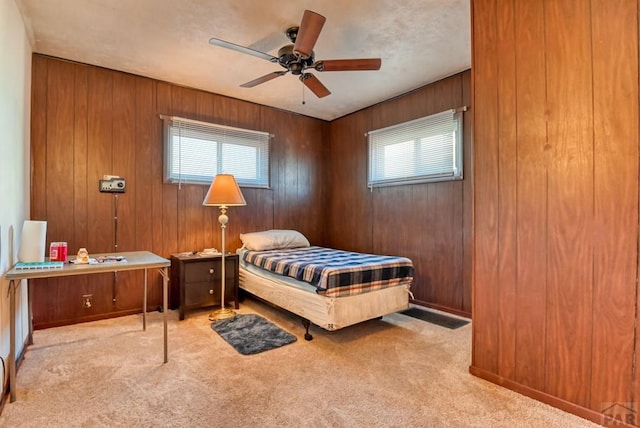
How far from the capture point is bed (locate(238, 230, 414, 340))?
266cm

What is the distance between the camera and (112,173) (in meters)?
3.42

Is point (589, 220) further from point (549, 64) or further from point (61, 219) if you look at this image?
point (61, 219)

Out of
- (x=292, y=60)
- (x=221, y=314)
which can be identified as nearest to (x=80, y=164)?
(x=221, y=314)

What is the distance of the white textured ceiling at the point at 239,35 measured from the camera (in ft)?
7.80

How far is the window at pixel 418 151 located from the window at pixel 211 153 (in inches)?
60.8

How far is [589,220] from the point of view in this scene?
169 centimetres

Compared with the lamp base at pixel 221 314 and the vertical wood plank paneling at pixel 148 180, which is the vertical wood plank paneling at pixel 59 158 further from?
the lamp base at pixel 221 314

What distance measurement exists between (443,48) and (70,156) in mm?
3704

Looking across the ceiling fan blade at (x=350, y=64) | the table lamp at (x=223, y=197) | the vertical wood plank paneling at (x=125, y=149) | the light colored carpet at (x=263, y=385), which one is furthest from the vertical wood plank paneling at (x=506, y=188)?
the vertical wood plank paneling at (x=125, y=149)

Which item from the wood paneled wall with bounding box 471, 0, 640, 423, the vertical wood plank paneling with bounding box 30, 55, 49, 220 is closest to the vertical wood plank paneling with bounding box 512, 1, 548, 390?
the wood paneled wall with bounding box 471, 0, 640, 423

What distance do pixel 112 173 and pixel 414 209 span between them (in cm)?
340

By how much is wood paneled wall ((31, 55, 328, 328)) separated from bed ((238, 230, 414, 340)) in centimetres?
102

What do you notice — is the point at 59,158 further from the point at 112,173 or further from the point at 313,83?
the point at 313,83

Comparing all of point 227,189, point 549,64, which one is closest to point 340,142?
point 227,189
